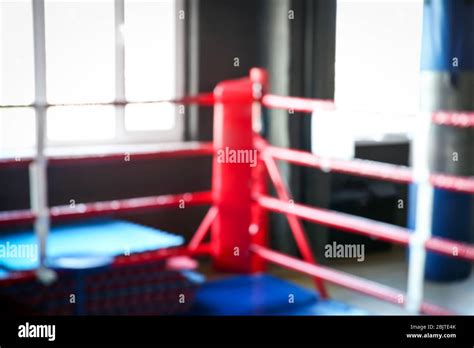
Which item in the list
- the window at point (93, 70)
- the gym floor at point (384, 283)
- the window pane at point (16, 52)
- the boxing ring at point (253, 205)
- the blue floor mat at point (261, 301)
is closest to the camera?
the boxing ring at point (253, 205)

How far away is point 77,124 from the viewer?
3.32 m

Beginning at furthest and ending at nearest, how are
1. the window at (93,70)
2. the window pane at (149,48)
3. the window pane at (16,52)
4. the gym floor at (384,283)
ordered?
the window pane at (149,48) → the window at (93,70) → the window pane at (16,52) → the gym floor at (384,283)

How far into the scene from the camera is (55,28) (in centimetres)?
308

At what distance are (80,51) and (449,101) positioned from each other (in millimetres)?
1617

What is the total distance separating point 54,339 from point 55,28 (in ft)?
4.74

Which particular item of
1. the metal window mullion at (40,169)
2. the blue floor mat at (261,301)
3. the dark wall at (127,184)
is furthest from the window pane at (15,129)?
the blue floor mat at (261,301)

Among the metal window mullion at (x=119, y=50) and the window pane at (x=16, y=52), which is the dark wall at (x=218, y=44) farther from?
the window pane at (x=16, y=52)

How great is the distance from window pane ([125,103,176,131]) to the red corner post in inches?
18.7

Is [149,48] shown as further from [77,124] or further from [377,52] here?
[377,52]

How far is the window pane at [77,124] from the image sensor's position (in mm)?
3285

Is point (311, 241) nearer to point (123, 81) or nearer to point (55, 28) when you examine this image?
point (123, 81)

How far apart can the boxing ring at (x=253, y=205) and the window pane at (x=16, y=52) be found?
324 millimetres

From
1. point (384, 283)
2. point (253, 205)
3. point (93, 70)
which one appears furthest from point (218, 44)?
point (384, 283)

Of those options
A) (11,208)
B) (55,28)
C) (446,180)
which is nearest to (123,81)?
(55,28)
